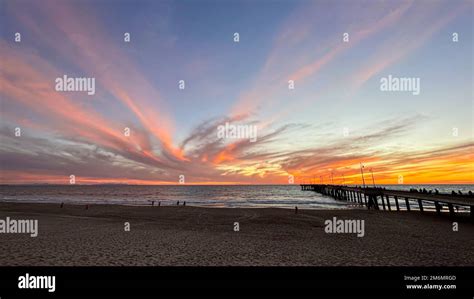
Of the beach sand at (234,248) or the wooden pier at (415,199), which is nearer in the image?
the beach sand at (234,248)

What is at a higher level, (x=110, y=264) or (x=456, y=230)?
(x=110, y=264)

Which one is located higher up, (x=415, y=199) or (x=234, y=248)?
(x=234, y=248)

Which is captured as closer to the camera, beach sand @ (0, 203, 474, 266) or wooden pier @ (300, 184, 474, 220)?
beach sand @ (0, 203, 474, 266)

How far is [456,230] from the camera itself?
19250 mm

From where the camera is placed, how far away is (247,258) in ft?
36.3

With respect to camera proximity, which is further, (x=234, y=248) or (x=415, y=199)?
(x=415, y=199)
